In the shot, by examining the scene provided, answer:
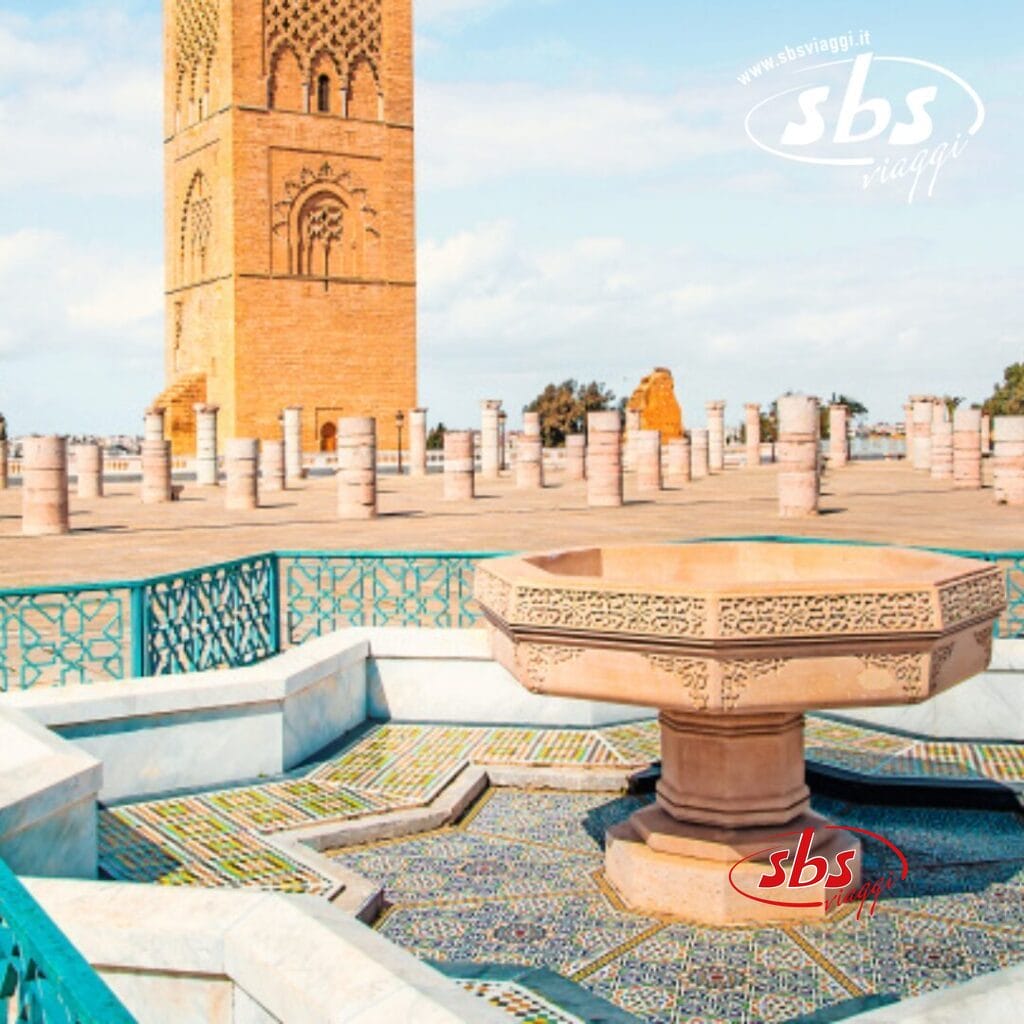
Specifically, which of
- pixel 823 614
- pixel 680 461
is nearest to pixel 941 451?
pixel 680 461

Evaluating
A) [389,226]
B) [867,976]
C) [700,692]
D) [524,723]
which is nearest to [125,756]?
[524,723]

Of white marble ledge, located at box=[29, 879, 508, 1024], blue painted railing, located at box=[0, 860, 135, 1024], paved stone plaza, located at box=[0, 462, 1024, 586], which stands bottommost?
paved stone plaza, located at box=[0, 462, 1024, 586]

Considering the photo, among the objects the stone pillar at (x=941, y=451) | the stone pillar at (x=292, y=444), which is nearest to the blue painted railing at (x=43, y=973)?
the stone pillar at (x=941, y=451)

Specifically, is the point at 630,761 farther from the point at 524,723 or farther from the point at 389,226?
the point at 389,226

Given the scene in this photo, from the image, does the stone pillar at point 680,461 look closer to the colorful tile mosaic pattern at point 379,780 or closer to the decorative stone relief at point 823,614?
the colorful tile mosaic pattern at point 379,780

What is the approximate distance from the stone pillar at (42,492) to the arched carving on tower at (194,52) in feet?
82.1

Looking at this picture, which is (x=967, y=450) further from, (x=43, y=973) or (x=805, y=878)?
(x=43, y=973)

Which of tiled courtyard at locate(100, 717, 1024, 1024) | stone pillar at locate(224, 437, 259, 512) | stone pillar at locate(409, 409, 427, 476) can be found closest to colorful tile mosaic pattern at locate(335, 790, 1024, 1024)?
tiled courtyard at locate(100, 717, 1024, 1024)

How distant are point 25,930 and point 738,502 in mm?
16831

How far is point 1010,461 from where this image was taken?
17.2 metres

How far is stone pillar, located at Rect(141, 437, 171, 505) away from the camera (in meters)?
19.5

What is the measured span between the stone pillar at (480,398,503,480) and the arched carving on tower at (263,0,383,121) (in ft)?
42.5

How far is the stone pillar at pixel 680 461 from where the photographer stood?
25.4 meters

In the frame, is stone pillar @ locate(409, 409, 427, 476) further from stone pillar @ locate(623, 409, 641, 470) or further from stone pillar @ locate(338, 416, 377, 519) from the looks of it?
stone pillar @ locate(338, 416, 377, 519)
